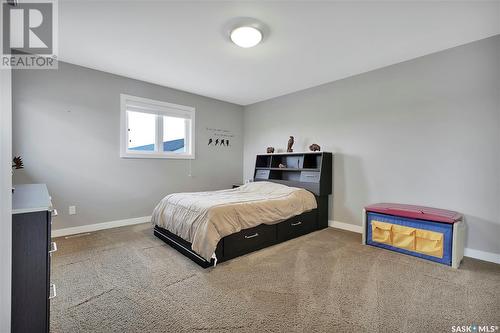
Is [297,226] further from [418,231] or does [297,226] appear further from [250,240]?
[418,231]

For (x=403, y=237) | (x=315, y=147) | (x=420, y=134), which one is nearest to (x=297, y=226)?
(x=403, y=237)

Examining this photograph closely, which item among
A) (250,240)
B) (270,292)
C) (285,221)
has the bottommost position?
(270,292)

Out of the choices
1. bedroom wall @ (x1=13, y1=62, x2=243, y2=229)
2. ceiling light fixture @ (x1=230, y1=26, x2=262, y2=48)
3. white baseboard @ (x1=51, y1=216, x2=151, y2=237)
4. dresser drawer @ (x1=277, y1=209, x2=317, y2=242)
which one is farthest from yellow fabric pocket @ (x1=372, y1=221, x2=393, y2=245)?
white baseboard @ (x1=51, y1=216, x2=151, y2=237)

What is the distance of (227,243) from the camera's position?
2479 mm

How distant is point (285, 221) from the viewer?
311cm

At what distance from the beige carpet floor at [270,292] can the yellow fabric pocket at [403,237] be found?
0.51ft

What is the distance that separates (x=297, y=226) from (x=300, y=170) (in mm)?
1044

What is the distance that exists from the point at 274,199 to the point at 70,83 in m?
3.30

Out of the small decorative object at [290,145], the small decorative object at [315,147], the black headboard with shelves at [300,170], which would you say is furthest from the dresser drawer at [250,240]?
the small decorative object at [290,145]

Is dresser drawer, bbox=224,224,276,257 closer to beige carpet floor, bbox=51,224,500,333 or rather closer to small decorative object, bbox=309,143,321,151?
beige carpet floor, bbox=51,224,500,333

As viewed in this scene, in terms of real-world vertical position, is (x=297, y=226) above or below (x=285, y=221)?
below

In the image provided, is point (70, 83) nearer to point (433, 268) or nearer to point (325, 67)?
point (325, 67)

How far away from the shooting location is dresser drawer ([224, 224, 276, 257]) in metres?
2.51

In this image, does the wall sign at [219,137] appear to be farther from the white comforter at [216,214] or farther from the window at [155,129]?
the white comforter at [216,214]
